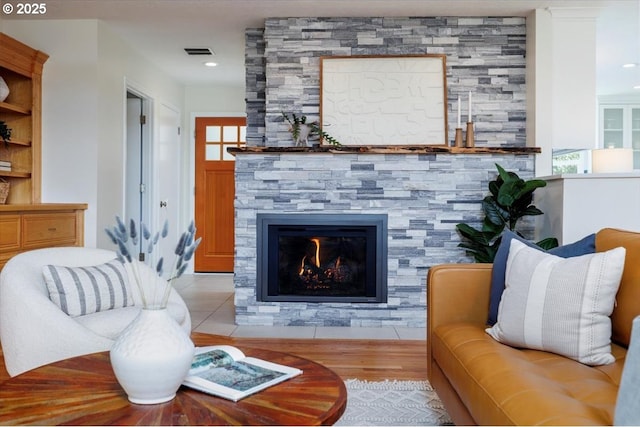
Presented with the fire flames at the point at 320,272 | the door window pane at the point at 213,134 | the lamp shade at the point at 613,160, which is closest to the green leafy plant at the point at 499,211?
the lamp shade at the point at 613,160

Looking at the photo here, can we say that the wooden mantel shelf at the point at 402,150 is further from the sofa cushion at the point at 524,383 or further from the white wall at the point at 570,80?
the sofa cushion at the point at 524,383

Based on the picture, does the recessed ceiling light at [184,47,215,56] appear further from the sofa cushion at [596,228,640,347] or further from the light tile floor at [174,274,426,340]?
the sofa cushion at [596,228,640,347]

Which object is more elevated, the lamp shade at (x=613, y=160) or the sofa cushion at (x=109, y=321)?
the lamp shade at (x=613, y=160)

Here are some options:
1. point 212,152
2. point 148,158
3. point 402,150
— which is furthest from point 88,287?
point 212,152

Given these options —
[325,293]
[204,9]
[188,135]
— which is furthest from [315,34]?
[188,135]

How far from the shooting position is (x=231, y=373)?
1.36 metres

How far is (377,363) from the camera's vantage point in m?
2.94

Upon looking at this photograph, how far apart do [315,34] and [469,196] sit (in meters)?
1.83

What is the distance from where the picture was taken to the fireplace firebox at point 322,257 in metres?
3.89

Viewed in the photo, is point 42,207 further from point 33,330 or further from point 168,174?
point 168,174

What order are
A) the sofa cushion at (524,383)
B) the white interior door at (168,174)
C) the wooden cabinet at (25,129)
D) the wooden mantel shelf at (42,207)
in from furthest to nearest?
1. the white interior door at (168,174)
2. the wooden cabinet at (25,129)
3. the wooden mantel shelf at (42,207)
4. the sofa cushion at (524,383)

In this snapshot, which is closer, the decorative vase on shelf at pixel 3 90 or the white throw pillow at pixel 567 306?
the white throw pillow at pixel 567 306

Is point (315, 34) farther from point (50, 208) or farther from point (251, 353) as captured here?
point (251, 353)

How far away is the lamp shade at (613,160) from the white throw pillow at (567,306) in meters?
2.31
